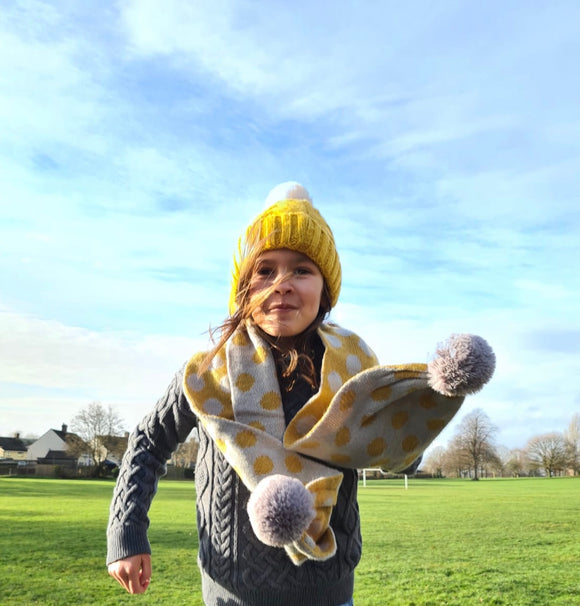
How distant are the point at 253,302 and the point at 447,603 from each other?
4.19 meters

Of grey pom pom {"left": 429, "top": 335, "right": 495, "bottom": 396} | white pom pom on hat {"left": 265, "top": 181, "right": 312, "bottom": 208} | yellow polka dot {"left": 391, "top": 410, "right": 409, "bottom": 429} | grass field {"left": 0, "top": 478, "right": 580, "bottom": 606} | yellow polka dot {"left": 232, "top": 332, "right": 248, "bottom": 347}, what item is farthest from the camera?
grass field {"left": 0, "top": 478, "right": 580, "bottom": 606}

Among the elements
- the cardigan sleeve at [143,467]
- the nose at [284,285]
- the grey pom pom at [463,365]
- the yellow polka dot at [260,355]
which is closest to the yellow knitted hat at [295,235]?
the nose at [284,285]

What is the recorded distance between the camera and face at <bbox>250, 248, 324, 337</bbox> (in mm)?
2068

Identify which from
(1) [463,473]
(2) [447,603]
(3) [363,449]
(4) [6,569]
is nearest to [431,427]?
(3) [363,449]

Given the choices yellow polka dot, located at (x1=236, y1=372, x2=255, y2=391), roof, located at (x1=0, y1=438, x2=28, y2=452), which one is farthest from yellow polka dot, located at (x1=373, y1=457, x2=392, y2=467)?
roof, located at (x1=0, y1=438, x2=28, y2=452)

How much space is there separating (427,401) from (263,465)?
0.52 metres

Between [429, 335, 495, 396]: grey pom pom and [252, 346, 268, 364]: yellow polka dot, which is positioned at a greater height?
[252, 346, 268, 364]: yellow polka dot

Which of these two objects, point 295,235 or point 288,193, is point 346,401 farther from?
point 288,193

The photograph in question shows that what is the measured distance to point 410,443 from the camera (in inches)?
72.7

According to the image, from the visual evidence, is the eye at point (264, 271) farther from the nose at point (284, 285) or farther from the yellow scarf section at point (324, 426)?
the yellow scarf section at point (324, 426)

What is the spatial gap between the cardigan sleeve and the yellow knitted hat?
0.43 meters

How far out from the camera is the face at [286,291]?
6.79 ft

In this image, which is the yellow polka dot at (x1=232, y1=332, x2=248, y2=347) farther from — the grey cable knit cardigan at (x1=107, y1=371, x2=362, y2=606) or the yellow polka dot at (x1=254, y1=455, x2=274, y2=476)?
the yellow polka dot at (x1=254, y1=455, x2=274, y2=476)

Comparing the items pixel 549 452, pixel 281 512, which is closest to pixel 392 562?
pixel 281 512
